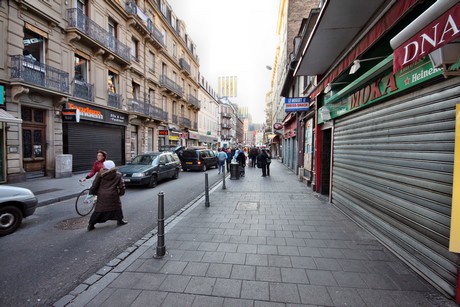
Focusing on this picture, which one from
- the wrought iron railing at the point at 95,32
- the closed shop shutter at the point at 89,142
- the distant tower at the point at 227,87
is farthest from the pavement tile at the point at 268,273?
the distant tower at the point at 227,87

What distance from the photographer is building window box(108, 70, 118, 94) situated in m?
16.8

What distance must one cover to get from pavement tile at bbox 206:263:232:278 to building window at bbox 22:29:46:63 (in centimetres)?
1300

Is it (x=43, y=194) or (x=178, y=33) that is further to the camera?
(x=178, y=33)

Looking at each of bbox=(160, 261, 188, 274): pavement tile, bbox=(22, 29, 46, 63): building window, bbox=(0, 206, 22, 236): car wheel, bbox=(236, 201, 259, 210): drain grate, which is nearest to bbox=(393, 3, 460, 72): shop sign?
bbox=(160, 261, 188, 274): pavement tile

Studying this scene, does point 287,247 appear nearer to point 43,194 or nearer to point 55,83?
point 43,194

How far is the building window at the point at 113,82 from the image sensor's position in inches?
662

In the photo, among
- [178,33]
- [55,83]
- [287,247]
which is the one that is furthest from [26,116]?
[178,33]

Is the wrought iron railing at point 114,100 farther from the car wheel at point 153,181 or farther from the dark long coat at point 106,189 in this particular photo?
the dark long coat at point 106,189

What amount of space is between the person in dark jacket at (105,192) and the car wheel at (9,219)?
4.95 feet

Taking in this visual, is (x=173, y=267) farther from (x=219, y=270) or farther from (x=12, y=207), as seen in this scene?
(x=12, y=207)

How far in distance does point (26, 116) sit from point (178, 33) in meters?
23.1

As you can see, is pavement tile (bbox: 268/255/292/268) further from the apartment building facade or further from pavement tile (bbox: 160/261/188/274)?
the apartment building facade

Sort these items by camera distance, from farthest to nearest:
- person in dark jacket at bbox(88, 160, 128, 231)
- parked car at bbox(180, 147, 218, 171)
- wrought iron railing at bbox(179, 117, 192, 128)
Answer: wrought iron railing at bbox(179, 117, 192, 128) < parked car at bbox(180, 147, 218, 171) < person in dark jacket at bbox(88, 160, 128, 231)

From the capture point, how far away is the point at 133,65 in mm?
19234
